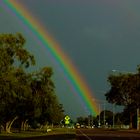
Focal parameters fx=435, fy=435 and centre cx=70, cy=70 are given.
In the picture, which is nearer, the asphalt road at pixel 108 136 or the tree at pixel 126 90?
the asphalt road at pixel 108 136

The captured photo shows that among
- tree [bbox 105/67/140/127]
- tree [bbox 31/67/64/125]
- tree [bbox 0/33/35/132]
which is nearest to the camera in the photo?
tree [bbox 0/33/35/132]

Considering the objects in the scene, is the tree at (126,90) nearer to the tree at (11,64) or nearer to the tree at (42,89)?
the tree at (42,89)

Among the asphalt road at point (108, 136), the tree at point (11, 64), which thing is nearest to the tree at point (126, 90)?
the asphalt road at point (108, 136)

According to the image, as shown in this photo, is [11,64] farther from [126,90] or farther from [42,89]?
[126,90]

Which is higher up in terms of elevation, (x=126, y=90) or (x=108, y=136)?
(x=126, y=90)

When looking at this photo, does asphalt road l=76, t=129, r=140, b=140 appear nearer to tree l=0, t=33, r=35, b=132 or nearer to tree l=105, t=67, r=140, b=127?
tree l=0, t=33, r=35, b=132

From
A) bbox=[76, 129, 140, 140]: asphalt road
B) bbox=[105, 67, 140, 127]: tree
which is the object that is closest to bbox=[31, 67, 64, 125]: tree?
bbox=[76, 129, 140, 140]: asphalt road

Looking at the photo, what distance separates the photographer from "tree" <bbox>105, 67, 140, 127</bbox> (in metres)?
109

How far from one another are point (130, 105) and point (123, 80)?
658 centimetres

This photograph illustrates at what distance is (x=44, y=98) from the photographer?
263 feet

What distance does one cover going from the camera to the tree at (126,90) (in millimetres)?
108812

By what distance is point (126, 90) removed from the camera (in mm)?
109500

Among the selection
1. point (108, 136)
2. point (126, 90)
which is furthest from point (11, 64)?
point (126, 90)

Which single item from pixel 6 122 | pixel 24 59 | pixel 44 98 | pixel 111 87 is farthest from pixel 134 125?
pixel 24 59
